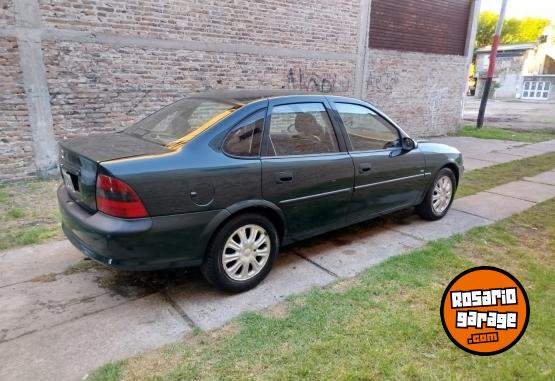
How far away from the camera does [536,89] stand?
40875 mm

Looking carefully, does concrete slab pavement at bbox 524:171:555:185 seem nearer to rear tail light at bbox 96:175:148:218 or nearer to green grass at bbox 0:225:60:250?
rear tail light at bbox 96:175:148:218

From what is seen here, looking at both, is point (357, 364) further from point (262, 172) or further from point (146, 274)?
point (146, 274)

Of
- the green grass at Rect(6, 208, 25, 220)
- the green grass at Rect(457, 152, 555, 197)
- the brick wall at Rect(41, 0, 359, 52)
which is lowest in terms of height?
the green grass at Rect(457, 152, 555, 197)

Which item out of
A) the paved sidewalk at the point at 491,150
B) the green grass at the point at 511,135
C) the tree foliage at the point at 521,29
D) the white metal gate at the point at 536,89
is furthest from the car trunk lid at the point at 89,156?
the tree foliage at the point at 521,29

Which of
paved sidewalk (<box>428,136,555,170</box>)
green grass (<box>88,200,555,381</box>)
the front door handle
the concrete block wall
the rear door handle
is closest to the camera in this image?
green grass (<box>88,200,555,381</box>)

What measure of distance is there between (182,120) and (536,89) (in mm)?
47464

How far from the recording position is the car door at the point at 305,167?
3.33 metres

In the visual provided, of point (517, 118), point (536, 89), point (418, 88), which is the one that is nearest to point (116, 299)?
point (418, 88)

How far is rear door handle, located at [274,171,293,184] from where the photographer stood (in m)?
3.29

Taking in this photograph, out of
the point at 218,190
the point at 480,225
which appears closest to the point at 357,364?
the point at 218,190

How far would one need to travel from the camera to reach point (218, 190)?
2.95 m

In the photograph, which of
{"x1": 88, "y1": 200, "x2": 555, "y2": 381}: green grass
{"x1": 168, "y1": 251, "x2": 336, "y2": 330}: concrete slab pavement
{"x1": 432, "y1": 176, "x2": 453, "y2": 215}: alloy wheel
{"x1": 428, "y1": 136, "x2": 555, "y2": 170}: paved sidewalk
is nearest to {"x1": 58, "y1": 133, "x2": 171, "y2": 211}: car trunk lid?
{"x1": 168, "y1": 251, "x2": 336, "y2": 330}: concrete slab pavement

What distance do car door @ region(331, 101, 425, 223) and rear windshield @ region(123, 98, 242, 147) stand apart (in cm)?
122

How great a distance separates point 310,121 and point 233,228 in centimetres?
133
